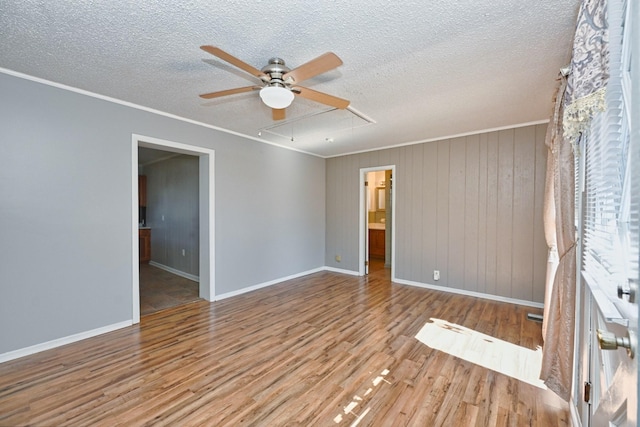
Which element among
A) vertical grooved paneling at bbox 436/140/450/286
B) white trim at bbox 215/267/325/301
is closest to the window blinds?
vertical grooved paneling at bbox 436/140/450/286

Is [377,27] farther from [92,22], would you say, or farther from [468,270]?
[468,270]

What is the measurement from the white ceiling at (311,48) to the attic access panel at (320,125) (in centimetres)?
14

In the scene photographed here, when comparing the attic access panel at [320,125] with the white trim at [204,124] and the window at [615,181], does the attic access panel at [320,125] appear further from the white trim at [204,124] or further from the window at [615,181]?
the window at [615,181]

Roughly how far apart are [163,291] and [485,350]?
14.2 ft

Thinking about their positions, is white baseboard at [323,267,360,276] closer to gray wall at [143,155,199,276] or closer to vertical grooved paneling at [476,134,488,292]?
vertical grooved paneling at [476,134,488,292]

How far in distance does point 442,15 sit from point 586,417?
7.74 feet

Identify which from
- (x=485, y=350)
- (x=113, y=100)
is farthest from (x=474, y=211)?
(x=113, y=100)

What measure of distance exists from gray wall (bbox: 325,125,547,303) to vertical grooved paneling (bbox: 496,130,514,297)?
12 mm

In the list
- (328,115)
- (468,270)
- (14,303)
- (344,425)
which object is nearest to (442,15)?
(328,115)

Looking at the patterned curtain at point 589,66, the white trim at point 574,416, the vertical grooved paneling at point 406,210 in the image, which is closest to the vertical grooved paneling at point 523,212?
the vertical grooved paneling at point 406,210

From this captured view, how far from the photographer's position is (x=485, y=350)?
250cm

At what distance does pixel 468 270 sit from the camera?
4078mm

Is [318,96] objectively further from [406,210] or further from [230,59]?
[406,210]

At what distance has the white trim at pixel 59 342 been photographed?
229 centimetres
